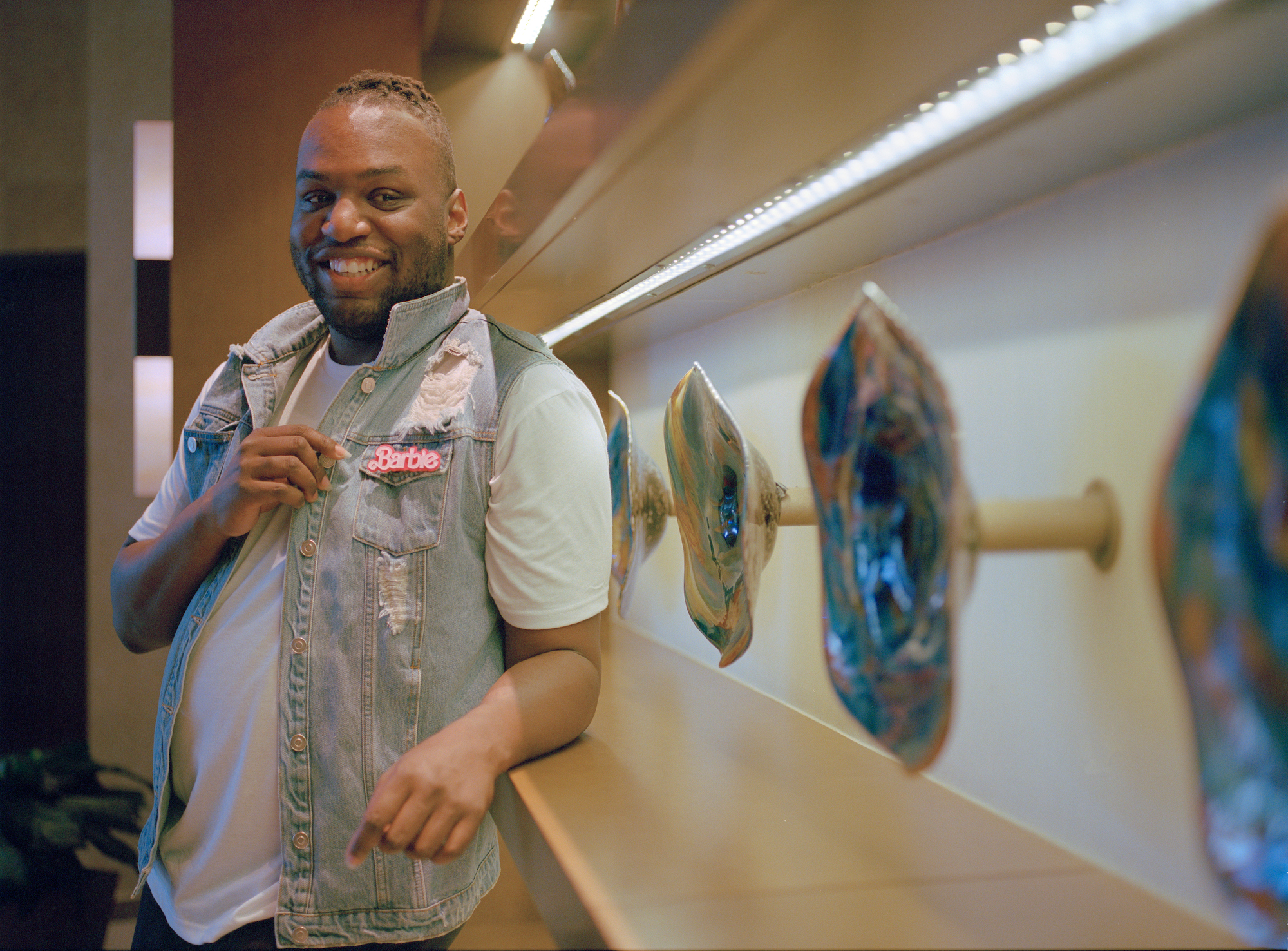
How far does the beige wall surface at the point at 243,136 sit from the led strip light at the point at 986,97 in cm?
176

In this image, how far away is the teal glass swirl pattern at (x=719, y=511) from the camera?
2.83 feet

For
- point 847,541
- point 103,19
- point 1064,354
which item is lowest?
point 847,541

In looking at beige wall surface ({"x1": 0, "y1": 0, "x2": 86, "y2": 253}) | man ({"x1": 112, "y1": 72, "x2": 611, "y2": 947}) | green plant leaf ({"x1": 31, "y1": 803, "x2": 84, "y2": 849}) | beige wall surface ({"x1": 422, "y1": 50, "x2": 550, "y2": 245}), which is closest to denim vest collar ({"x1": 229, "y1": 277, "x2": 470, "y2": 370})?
man ({"x1": 112, "y1": 72, "x2": 611, "y2": 947})

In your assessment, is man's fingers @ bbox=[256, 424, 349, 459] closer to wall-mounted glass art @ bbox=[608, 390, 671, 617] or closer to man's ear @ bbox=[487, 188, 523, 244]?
man's ear @ bbox=[487, 188, 523, 244]

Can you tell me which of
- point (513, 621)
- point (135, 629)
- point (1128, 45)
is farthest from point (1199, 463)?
point (135, 629)

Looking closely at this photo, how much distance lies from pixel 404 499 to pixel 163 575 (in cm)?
35

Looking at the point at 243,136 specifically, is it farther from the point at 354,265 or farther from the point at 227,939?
the point at 227,939

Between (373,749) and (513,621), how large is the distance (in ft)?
0.71

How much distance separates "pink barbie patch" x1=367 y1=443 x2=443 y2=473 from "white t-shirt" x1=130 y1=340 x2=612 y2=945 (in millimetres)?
71

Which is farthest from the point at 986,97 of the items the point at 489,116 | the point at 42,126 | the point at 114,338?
the point at 42,126

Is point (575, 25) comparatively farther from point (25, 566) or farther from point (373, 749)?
point (25, 566)

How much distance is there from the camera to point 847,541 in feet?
1.79

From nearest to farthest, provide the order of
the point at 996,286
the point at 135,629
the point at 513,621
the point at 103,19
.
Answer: the point at 996,286 → the point at 513,621 → the point at 135,629 → the point at 103,19

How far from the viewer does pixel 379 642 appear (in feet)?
3.26
